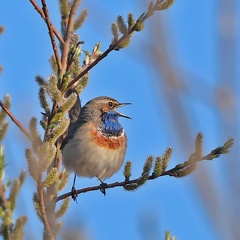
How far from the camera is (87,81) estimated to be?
4785mm

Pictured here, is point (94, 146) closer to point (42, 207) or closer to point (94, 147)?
point (94, 147)

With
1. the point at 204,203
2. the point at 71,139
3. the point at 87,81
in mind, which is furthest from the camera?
the point at 71,139

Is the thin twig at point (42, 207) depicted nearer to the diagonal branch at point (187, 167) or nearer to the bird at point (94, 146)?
the diagonal branch at point (187, 167)

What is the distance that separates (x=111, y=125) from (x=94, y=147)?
593mm

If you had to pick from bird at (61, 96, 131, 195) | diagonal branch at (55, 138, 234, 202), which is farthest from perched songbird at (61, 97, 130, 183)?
diagonal branch at (55, 138, 234, 202)

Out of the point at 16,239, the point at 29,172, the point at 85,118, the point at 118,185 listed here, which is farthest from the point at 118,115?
the point at 16,239

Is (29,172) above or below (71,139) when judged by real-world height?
below

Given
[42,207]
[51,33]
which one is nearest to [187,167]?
[42,207]

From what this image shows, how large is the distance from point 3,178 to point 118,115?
4468 millimetres

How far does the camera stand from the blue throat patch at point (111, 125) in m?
6.88

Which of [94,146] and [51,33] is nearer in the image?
[51,33]

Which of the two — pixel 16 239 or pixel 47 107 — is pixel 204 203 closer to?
pixel 16 239

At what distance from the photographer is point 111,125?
23.3 ft

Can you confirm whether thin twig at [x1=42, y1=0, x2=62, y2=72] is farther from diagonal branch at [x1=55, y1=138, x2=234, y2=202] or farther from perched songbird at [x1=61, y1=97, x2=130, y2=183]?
perched songbird at [x1=61, y1=97, x2=130, y2=183]
